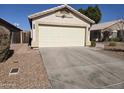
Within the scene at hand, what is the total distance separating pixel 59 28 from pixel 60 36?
0.81 m

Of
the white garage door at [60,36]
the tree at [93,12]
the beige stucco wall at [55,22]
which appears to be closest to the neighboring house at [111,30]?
the beige stucco wall at [55,22]

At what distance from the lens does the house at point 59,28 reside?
13.6m

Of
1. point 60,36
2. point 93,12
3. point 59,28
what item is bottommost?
point 60,36

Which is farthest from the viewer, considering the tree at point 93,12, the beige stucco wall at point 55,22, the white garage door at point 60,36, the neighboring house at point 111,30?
the tree at point 93,12

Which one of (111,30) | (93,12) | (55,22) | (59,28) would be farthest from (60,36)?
(93,12)

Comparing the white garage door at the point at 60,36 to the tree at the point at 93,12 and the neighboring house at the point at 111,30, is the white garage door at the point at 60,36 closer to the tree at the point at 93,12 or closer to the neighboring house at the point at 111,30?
the neighboring house at the point at 111,30

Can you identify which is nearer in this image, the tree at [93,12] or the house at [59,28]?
the house at [59,28]

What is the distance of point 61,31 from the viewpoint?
14414 millimetres

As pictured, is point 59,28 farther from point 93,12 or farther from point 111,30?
point 93,12

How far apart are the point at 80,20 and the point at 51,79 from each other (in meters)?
10.5

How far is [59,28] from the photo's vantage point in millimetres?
14320

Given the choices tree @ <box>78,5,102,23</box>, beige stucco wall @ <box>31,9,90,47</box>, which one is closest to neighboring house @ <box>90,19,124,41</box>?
beige stucco wall @ <box>31,9,90,47</box>
